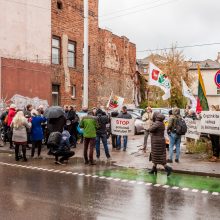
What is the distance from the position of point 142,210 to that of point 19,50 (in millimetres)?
17653

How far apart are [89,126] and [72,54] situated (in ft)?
46.5

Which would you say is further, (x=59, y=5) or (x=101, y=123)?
(x=59, y=5)

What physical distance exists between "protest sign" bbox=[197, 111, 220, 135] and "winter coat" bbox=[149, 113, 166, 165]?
3145 millimetres

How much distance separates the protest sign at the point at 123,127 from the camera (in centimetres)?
1780

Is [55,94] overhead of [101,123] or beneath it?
overhead

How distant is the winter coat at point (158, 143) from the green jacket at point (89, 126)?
104 inches

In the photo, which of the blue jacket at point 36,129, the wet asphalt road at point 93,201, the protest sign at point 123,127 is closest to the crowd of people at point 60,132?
the blue jacket at point 36,129

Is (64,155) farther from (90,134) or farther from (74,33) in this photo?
(74,33)

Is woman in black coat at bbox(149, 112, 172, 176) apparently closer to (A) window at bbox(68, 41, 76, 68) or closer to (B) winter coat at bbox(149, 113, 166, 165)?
(B) winter coat at bbox(149, 113, 166, 165)

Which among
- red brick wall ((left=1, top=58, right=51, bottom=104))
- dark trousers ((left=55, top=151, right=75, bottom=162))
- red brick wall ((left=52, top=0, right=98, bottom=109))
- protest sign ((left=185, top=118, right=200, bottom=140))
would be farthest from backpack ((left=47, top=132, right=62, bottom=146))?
red brick wall ((left=52, top=0, right=98, bottom=109))

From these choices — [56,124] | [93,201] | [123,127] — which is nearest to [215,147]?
[123,127]

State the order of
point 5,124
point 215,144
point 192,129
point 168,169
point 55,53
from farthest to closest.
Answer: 1. point 55,53
2. point 5,124
3. point 192,129
4. point 215,144
5. point 168,169

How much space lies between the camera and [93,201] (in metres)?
8.99

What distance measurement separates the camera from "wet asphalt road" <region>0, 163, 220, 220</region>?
7946 millimetres
